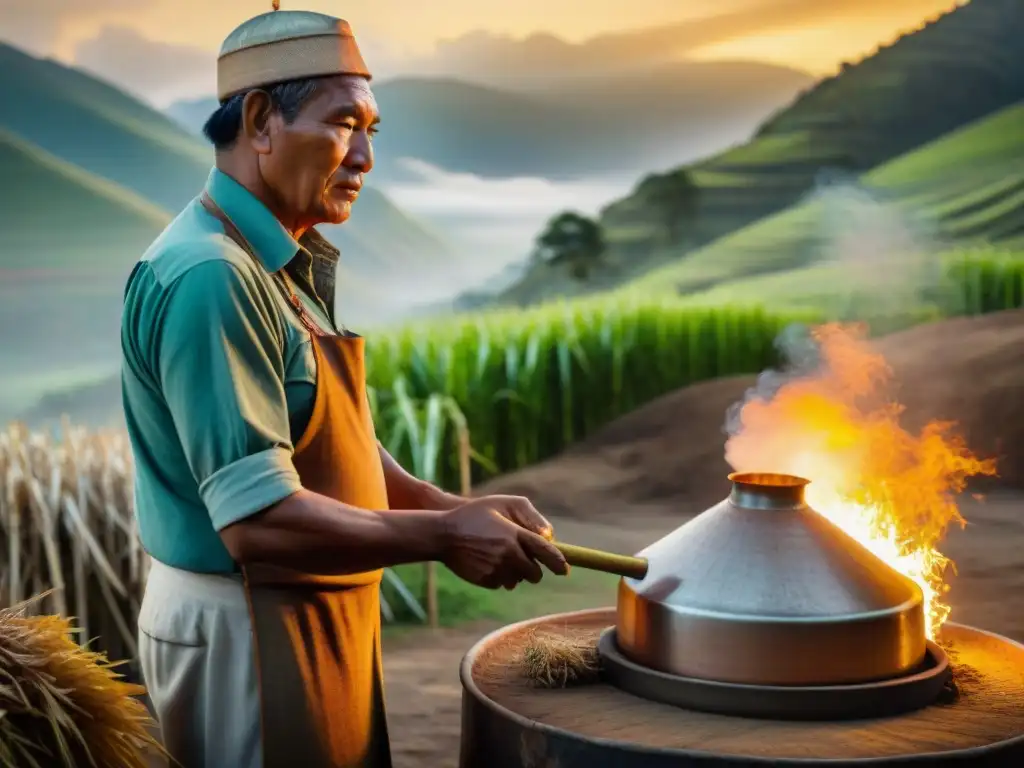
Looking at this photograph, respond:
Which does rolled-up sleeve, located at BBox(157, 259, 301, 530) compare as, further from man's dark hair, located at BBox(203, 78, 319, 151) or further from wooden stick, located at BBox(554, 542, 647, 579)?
wooden stick, located at BBox(554, 542, 647, 579)

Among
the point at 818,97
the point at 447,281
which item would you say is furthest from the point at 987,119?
the point at 447,281

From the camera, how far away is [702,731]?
1852 millimetres

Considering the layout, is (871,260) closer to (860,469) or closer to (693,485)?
(693,485)

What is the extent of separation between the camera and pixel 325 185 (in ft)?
6.16

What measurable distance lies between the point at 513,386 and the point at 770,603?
186 inches

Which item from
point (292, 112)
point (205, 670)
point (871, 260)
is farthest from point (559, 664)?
point (871, 260)

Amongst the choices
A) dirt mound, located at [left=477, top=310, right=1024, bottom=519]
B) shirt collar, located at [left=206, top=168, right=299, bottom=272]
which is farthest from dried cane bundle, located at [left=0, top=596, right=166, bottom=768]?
dirt mound, located at [left=477, top=310, right=1024, bottom=519]

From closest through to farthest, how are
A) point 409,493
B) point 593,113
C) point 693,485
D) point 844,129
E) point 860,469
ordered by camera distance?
point 409,493 < point 860,469 < point 693,485 < point 844,129 < point 593,113

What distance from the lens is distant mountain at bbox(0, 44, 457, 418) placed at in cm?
687

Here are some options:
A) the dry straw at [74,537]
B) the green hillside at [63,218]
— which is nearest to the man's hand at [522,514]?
the dry straw at [74,537]

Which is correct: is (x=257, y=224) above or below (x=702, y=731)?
above

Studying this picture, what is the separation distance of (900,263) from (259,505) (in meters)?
5.46

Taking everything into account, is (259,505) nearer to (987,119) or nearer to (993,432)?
(993,432)

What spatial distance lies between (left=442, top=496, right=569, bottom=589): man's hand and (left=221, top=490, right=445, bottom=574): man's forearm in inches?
0.9
